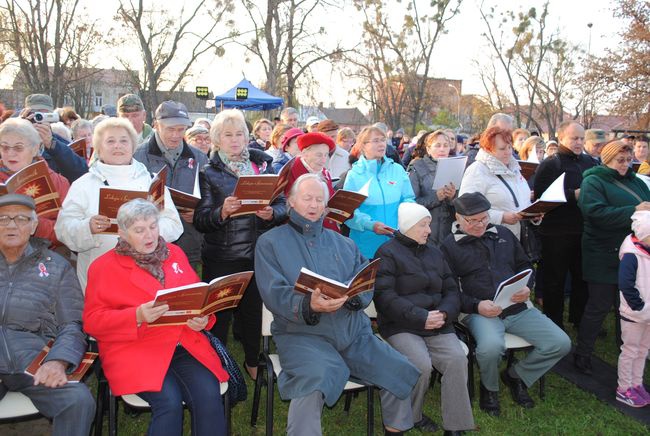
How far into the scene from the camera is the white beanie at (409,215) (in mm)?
4297

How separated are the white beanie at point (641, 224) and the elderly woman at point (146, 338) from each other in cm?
357

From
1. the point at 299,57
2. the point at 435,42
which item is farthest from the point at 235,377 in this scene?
the point at 435,42

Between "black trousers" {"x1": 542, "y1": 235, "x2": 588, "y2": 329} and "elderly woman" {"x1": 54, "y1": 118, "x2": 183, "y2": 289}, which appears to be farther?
"black trousers" {"x1": 542, "y1": 235, "x2": 588, "y2": 329}

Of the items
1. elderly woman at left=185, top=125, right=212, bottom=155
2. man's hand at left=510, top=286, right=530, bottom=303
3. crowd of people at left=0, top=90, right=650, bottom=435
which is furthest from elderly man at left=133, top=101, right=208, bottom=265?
man's hand at left=510, top=286, right=530, bottom=303

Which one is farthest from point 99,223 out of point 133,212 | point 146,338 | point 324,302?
point 324,302

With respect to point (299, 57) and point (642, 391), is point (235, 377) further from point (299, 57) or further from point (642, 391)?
point (299, 57)

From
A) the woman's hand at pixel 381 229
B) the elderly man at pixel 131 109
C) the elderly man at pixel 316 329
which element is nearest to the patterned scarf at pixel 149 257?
the elderly man at pixel 316 329

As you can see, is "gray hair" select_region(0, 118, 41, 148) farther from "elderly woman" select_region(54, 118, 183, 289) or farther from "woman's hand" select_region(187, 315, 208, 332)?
"woman's hand" select_region(187, 315, 208, 332)

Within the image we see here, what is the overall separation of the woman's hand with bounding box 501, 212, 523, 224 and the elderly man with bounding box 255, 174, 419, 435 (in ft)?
5.91

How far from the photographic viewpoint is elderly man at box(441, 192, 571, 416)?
4.54 m

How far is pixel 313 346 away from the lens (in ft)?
12.1

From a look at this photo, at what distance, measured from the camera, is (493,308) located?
4.59 metres

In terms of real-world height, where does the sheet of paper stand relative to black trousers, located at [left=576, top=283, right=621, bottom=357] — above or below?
above

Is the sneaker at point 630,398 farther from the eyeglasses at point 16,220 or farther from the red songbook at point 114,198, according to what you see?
the eyeglasses at point 16,220
